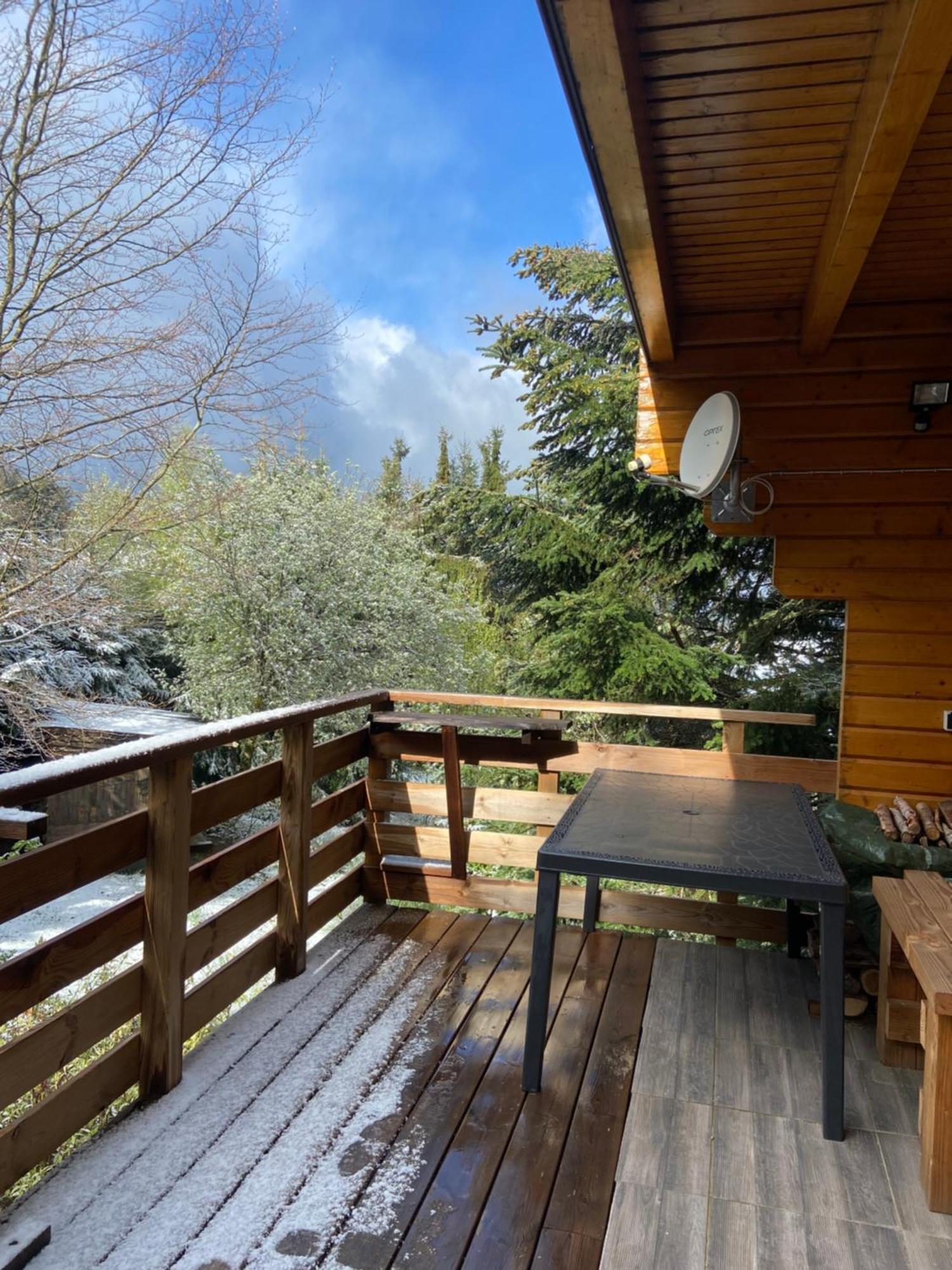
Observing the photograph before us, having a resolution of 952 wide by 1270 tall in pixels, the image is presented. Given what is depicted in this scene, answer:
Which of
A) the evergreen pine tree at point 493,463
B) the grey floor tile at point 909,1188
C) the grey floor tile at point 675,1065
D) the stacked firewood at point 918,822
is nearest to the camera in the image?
the grey floor tile at point 909,1188

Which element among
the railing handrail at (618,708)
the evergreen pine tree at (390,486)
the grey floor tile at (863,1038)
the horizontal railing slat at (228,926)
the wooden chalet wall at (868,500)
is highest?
the evergreen pine tree at (390,486)

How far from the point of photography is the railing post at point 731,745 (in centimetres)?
302

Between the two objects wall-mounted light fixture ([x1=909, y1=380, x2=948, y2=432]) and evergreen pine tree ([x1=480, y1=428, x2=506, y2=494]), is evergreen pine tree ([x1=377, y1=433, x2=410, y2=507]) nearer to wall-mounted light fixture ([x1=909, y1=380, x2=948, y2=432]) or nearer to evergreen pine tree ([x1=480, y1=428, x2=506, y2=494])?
evergreen pine tree ([x1=480, y1=428, x2=506, y2=494])

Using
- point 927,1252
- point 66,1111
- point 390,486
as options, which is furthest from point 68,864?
point 390,486

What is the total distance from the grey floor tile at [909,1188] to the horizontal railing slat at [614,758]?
1.30 meters

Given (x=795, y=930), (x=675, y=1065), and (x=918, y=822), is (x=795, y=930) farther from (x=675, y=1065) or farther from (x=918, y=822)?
(x=675, y=1065)

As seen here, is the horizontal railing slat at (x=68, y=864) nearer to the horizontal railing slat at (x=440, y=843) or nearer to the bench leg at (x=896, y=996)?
the horizontal railing slat at (x=440, y=843)

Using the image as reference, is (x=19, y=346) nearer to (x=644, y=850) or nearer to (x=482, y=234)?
(x=644, y=850)

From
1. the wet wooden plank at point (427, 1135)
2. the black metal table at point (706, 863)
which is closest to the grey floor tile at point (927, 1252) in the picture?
the black metal table at point (706, 863)

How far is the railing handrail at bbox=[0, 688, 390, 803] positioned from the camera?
1.39 m

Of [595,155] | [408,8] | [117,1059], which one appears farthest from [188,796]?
[408,8]

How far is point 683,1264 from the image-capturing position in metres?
1.42

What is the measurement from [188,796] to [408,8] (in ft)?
29.0

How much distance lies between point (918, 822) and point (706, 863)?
1280 mm
